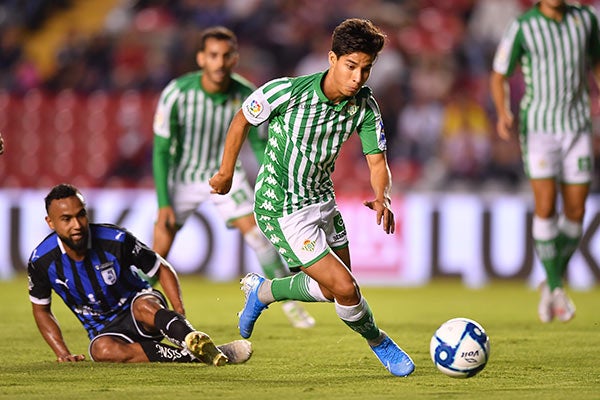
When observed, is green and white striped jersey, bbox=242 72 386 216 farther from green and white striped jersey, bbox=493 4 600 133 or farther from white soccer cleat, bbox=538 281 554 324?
white soccer cleat, bbox=538 281 554 324

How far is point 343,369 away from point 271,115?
144cm

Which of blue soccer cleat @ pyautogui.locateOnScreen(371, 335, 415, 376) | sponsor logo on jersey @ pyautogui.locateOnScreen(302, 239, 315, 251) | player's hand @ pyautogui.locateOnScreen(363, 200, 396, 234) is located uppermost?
player's hand @ pyautogui.locateOnScreen(363, 200, 396, 234)

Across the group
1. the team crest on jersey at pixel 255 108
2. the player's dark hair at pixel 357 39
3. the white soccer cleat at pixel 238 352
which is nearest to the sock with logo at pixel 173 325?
the white soccer cleat at pixel 238 352

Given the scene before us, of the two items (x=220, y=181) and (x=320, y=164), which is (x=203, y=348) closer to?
(x=220, y=181)

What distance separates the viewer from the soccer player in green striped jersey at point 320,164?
582cm

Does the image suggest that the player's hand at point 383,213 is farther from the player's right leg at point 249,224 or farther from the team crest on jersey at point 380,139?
the player's right leg at point 249,224

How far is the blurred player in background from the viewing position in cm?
647

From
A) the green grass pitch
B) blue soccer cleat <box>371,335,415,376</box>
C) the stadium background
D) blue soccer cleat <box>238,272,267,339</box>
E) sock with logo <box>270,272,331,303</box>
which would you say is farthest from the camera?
the stadium background

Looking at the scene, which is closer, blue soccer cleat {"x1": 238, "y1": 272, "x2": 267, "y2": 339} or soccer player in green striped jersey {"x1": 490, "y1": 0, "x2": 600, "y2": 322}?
blue soccer cleat {"x1": 238, "y1": 272, "x2": 267, "y2": 339}

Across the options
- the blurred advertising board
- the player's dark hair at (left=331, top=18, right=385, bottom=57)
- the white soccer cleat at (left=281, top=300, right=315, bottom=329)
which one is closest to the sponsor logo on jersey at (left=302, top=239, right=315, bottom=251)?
the player's dark hair at (left=331, top=18, right=385, bottom=57)

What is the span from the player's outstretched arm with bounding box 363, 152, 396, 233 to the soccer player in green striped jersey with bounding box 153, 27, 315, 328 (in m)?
2.41

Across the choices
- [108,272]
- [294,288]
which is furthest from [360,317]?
[108,272]

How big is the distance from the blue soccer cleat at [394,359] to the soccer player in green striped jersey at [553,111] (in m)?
2.91

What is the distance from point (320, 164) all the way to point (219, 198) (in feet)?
8.42
